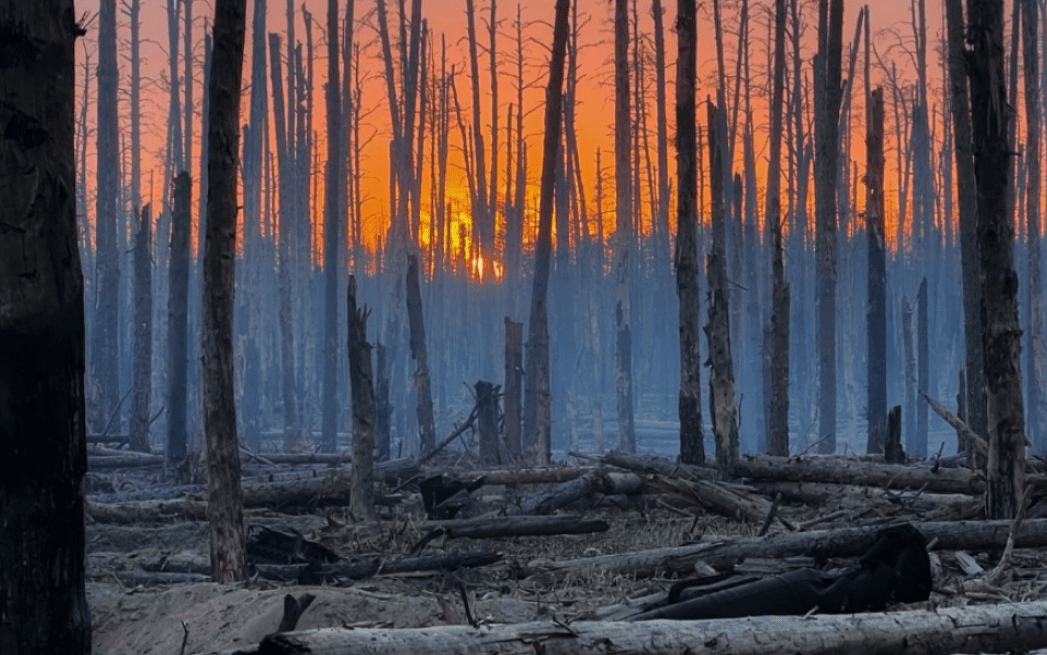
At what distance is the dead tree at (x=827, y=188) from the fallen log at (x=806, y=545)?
10.1 metres

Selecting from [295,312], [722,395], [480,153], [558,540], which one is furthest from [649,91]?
[558,540]

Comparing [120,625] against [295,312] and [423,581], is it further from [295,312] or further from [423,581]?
[295,312]

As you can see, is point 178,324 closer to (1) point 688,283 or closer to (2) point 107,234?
(2) point 107,234

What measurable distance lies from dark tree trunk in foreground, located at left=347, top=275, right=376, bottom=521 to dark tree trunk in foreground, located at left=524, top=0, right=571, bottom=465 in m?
8.29

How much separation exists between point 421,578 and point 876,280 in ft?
46.2

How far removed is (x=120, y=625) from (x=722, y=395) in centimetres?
794

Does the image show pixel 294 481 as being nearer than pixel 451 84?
Yes

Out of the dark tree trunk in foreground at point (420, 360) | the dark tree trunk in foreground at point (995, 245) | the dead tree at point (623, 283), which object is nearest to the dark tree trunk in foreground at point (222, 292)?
the dark tree trunk in foreground at point (995, 245)

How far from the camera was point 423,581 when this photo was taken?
870 cm

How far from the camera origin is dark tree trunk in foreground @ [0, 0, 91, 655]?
338cm

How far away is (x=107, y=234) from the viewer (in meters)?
28.6

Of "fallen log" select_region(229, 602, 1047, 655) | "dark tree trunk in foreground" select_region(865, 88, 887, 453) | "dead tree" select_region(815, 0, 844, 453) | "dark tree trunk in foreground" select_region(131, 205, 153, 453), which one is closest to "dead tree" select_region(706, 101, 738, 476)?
"dead tree" select_region(815, 0, 844, 453)

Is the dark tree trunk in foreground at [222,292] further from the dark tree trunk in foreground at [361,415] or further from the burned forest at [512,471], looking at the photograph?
the dark tree trunk in foreground at [361,415]

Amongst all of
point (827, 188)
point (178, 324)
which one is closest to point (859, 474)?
point (827, 188)
